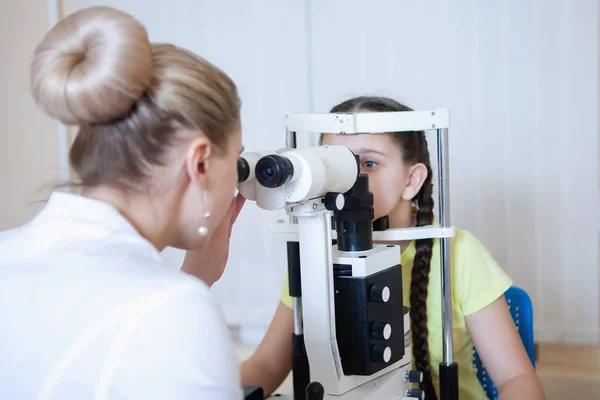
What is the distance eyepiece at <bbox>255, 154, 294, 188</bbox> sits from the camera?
1.00 meters

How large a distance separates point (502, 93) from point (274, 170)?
119 cm

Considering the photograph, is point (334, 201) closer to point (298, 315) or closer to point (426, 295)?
point (298, 315)

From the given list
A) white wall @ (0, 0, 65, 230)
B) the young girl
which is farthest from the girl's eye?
white wall @ (0, 0, 65, 230)

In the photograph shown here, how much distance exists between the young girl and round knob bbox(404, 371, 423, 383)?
0.58 feet

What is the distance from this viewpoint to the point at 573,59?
194 centimetres

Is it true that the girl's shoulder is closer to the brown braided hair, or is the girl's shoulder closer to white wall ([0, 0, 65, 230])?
the brown braided hair

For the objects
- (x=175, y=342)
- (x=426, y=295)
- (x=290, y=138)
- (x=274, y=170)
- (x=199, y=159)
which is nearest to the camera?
(x=175, y=342)

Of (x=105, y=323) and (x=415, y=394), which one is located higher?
(x=105, y=323)

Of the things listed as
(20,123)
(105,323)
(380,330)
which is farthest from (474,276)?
(20,123)

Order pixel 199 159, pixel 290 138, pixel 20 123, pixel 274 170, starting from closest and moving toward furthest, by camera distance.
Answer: pixel 199 159 → pixel 274 170 → pixel 290 138 → pixel 20 123

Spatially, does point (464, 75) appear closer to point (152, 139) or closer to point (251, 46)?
point (251, 46)

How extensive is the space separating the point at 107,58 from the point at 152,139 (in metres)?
0.10

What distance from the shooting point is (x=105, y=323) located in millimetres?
761

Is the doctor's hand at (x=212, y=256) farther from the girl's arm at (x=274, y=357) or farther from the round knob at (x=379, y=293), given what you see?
the girl's arm at (x=274, y=357)
